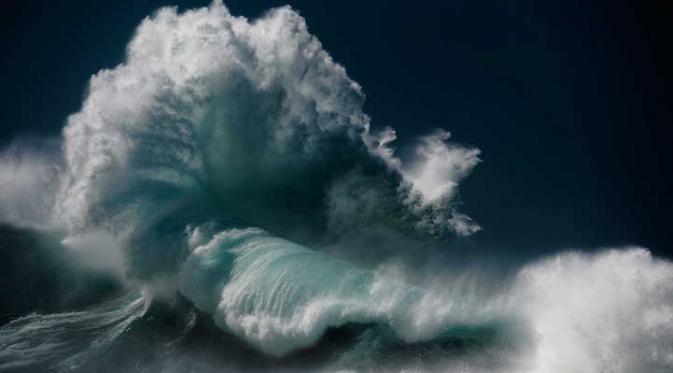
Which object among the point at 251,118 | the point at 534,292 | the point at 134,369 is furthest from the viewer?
the point at 251,118

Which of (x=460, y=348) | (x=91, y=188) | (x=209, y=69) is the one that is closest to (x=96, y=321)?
(x=91, y=188)

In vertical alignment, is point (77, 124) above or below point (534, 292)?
above

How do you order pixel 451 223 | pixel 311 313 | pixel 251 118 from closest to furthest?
pixel 311 313 < pixel 251 118 < pixel 451 223

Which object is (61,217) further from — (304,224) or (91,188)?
(304,224)

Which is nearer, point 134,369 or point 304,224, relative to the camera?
point 134,369

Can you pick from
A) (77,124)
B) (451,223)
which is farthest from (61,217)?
(451,223)

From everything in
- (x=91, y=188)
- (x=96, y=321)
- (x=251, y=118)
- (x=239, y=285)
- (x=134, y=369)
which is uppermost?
(x=251, y=118)

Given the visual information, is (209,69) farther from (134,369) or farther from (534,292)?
(534,292)
